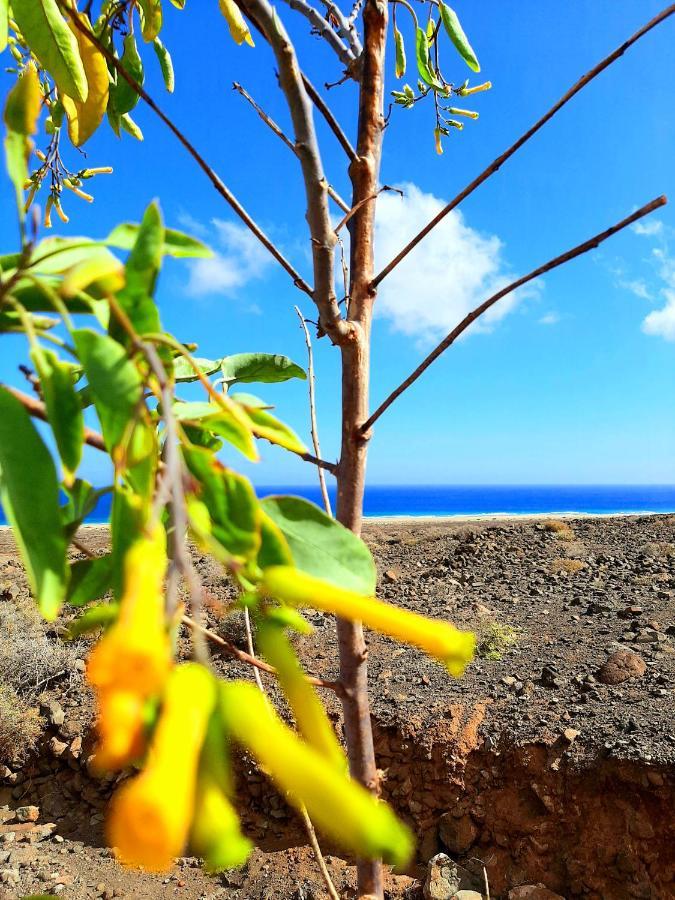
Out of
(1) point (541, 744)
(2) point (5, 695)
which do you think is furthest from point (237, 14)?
(2) point (5, 695)

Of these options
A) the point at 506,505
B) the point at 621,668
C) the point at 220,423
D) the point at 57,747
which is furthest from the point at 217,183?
the point at 506,505

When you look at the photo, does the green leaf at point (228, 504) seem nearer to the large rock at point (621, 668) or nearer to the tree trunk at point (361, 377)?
the tree trunk at point (361, 377)

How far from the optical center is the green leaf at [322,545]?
471mm

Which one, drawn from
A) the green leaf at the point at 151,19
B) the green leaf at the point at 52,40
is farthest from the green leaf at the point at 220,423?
the green leaf at the point at 151,19

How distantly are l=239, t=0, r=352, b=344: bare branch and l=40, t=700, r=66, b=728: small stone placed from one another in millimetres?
3648

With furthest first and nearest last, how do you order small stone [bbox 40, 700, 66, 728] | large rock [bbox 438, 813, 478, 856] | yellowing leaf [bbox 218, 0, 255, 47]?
small stone [bbox 40, 700, 66, 728], large rock [bbox 438, 813, 478, 856], yellowing leaf [bbox 218, 0, 255, 47]

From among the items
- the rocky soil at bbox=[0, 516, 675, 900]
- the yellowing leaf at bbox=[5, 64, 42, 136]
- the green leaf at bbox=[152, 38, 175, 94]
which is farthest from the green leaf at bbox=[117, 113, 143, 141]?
the rocky soil at bbox=[0, 516, 675, 900]

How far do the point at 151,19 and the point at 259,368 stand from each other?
96cm

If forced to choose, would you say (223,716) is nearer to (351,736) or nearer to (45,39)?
(351,736)

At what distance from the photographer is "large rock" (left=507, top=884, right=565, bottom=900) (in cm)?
230

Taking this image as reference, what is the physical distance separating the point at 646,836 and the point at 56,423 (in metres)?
2.96

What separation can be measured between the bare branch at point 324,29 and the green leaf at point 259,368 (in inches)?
21.5

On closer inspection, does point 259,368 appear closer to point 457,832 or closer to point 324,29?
point 324,29

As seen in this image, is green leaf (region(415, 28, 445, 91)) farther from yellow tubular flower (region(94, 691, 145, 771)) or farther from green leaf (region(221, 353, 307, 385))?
yellow tubular flower (region(94, 691, 145, 771))
